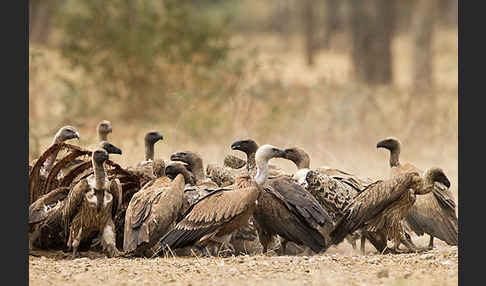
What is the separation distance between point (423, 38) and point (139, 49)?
30.1 ft

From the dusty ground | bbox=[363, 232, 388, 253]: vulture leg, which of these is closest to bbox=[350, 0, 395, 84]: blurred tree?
bbox=[363, 232, 388, 253]: vulture leg

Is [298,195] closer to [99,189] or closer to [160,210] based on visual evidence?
[160,210]

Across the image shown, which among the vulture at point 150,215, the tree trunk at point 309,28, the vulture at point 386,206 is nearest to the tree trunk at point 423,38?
the tree trunk at point 309,28

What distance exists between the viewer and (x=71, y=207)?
7.68 m

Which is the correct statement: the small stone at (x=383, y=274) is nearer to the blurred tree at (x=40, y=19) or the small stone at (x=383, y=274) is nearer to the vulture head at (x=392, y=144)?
the vulture head at (x=392, y=144)

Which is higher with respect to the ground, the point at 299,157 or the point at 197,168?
the point at 299,157

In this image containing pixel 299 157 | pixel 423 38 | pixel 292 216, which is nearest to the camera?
pixel 292 216

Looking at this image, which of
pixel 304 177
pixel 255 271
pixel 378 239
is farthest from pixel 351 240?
pixel 255 271

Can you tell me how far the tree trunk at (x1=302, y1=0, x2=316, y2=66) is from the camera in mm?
36812

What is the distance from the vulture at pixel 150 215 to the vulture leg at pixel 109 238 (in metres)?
0.18

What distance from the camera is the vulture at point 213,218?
293 inches

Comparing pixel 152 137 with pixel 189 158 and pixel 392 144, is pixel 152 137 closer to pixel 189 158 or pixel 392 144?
pixel 189 158

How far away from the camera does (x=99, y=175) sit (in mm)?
7633

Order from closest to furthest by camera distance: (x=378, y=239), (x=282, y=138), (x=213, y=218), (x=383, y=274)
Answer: (x=383, y=274) < (x=213, y=218) < (x=378, y=239) < (x=282, y=138)
